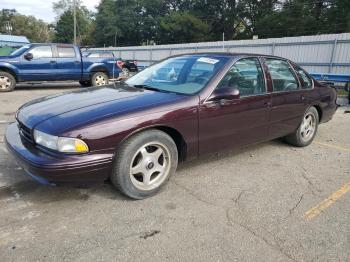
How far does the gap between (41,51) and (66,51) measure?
3.03ft

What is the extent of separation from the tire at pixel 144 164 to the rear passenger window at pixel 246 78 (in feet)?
3.30

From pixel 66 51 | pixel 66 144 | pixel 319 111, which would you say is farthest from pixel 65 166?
pixel 66 51

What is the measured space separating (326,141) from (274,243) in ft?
11.9

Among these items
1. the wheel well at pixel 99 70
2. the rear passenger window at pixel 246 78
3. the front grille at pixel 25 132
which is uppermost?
the rear passenger window at pixel 246 78

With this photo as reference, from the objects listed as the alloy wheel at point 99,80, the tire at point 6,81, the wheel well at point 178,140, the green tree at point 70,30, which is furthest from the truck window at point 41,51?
the green tree at point 70,30

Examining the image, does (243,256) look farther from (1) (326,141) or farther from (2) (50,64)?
(2) (50,64)

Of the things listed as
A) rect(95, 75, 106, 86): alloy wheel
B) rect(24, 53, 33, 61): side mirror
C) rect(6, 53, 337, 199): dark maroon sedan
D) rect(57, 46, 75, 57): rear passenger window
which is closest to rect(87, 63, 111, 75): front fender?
rect(95, 75, 106, 86): alloy wheel

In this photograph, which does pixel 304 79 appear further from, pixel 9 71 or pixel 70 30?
pixel 70 30

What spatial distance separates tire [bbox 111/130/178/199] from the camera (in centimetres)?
306

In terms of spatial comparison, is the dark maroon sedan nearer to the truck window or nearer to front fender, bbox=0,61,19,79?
front fender, bbox=0,61,19,79

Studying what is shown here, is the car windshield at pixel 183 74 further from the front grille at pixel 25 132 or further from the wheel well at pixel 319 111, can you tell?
the wheel well at pixel 319 111

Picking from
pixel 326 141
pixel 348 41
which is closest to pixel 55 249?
pixel 326 141

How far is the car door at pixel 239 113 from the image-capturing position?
3635 mm

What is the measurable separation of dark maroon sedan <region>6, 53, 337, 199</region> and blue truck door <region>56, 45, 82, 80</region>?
8.24 m
